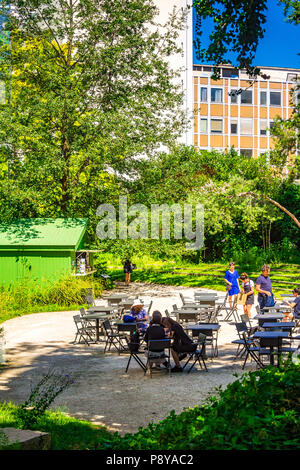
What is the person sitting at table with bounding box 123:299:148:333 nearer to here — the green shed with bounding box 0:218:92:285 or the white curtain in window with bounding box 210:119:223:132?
the green shed with bounding box 0:218:92:285

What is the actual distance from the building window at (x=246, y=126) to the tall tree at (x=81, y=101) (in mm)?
45093

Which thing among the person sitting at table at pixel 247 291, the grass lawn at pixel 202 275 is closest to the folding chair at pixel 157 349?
the person sitting at table at pixel 247 291

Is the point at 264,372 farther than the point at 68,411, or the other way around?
the point at 68,411

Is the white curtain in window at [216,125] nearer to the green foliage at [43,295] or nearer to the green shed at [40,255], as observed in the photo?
the green shed at [40,255]

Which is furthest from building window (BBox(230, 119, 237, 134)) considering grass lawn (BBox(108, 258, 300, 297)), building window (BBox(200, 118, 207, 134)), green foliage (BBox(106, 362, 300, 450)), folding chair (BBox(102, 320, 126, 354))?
green foliage (BBox(106, 362, 300, 450))

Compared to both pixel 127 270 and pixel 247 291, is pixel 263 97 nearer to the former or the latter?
pixel 127 270

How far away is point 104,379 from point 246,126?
63.8 meters

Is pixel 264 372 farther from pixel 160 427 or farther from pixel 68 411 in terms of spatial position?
pixel 68 411

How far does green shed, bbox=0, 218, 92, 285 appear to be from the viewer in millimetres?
21891

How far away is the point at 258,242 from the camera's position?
37.1 m

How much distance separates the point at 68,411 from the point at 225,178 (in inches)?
1336

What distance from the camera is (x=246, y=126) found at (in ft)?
230

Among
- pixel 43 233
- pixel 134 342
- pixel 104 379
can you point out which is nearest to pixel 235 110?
pixel 43 233

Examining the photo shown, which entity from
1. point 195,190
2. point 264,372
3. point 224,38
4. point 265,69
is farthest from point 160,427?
point 265,69
